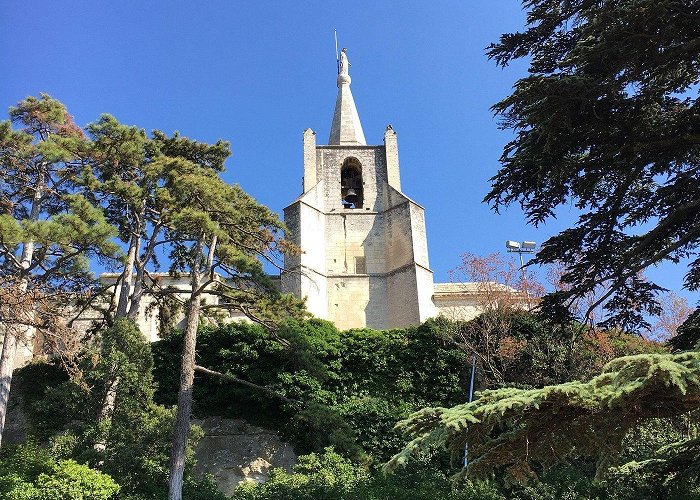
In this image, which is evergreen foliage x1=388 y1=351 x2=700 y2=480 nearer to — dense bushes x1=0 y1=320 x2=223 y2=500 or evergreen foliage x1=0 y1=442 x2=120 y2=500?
evergreen foliage x1=0 y1=442 x2=120 y2=500

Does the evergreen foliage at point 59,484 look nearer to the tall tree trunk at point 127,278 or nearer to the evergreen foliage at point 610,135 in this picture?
the tall tree trunk at point 127,278

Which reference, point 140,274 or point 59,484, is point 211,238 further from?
point 59,484

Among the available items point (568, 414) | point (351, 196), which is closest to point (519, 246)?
point (351, 196)

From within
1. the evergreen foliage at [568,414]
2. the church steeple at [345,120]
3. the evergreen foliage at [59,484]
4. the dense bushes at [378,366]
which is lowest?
the evergreen foliage at [59,484]

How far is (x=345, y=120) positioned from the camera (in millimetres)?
33281

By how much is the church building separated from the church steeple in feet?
7.02

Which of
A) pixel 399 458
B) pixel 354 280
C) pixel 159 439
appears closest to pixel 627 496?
pixel 399 458

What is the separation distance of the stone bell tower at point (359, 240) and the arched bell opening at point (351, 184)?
5 cm

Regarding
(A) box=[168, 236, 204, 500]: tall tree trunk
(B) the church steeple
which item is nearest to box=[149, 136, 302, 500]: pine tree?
(A) box=[168, 236, 204, 500]: tall tree trunk

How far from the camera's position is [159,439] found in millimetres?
12727

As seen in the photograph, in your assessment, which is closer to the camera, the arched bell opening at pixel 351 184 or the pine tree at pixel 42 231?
the pine tree at pixel 42 231

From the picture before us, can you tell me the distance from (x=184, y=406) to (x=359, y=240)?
15.8 meters

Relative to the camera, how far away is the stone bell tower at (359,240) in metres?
25.1

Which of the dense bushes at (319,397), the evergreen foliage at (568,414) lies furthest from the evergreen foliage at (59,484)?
the evergreen foliage at (568,414)
